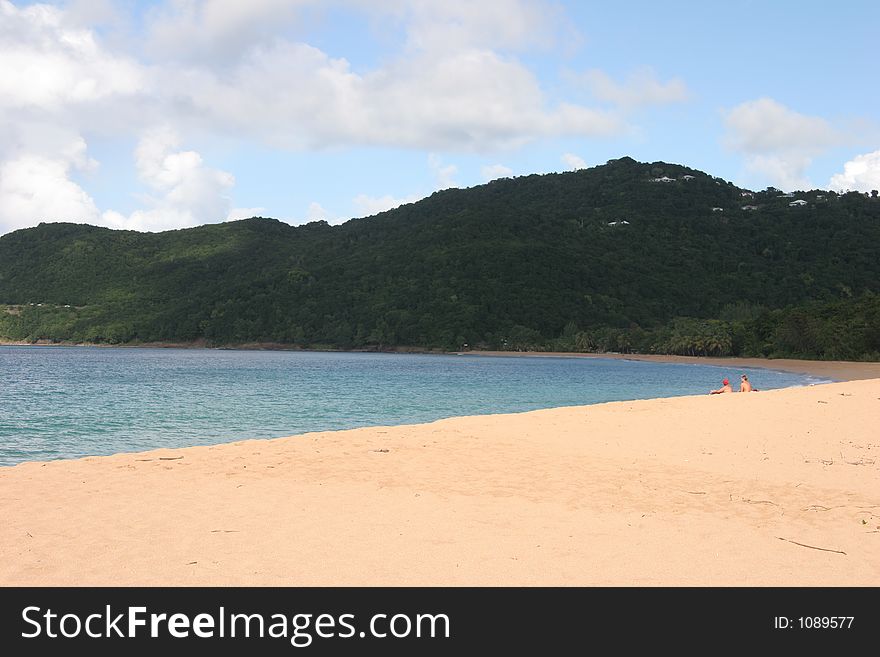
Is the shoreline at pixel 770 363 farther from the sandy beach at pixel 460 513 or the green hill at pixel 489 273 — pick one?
the sandy beach at pixel 460 513

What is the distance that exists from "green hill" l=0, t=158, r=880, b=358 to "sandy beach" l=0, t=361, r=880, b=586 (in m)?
95.5

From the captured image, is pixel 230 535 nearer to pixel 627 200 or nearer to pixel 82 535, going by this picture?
pixel 82 535

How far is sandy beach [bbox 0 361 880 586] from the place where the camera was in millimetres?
6031

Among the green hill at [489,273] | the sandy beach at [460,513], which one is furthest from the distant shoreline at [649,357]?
the sandy beach at [460,513]

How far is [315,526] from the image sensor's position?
299 inches

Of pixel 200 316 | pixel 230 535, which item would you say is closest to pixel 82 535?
pixel 230 535

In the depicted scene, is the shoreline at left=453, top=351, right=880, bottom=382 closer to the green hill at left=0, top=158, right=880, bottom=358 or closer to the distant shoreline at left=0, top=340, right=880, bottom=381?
the distant shoreline at left=0, top=340, right=880, bottom=381

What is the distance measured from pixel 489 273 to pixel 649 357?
49.8 m

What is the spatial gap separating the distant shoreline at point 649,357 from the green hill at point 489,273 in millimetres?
1551

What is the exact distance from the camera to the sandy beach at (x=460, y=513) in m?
6.03

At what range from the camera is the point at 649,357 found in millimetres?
103375

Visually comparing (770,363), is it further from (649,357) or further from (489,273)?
(489,273)
